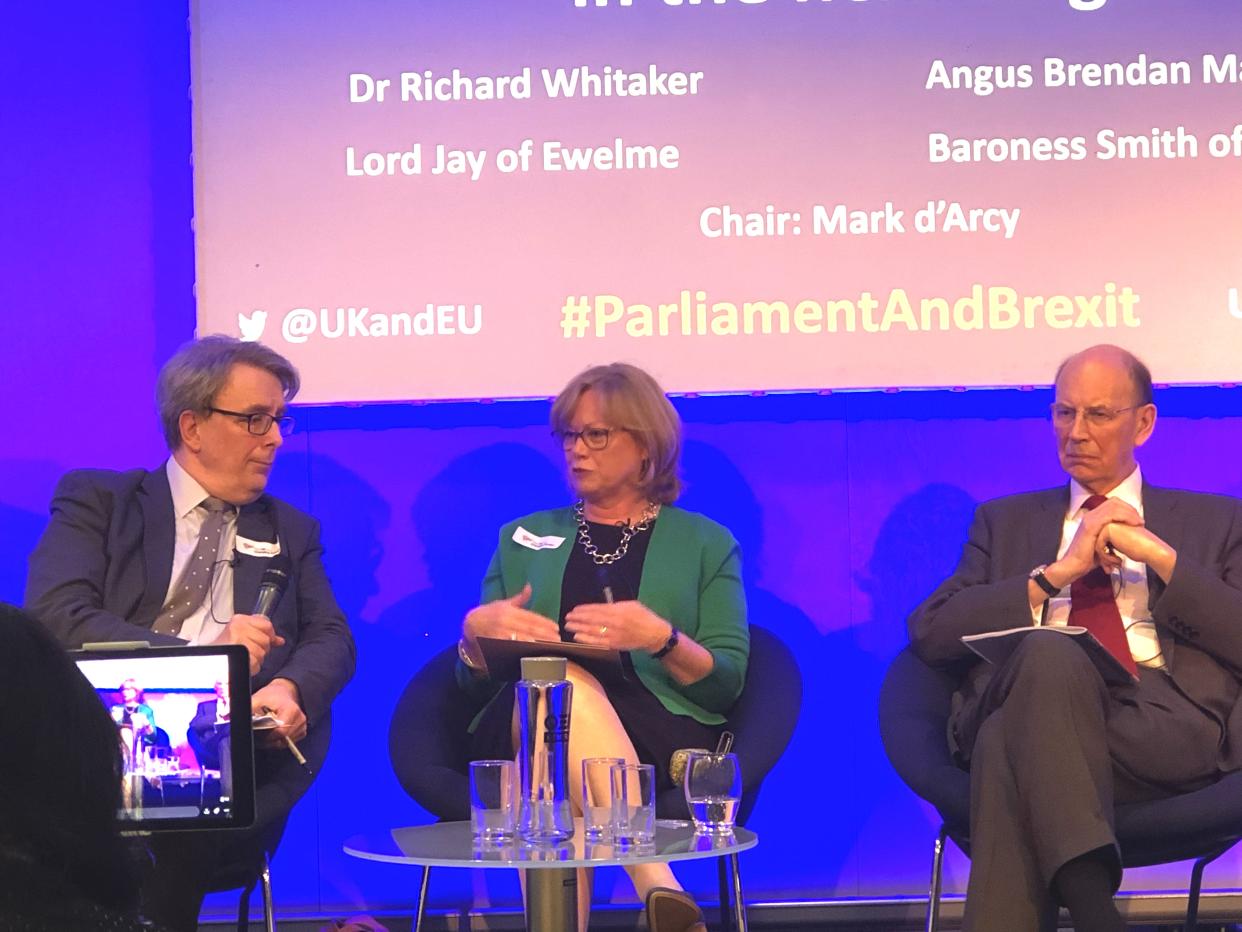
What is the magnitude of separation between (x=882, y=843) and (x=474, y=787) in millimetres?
2149

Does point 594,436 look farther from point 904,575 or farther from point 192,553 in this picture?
point 904,575

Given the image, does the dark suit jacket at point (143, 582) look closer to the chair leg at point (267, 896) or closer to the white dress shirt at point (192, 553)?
the white dress shirt at point (192, 553)

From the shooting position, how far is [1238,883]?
4.69 metres

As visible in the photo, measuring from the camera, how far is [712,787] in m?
3.08

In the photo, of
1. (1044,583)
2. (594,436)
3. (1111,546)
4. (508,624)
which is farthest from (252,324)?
(1111,546)

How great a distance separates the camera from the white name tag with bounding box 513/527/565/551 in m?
4.15

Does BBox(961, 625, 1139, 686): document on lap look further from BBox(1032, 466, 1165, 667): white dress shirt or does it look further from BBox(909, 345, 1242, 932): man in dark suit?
BBox(1032, 466, 1165, 667): white dress shirt

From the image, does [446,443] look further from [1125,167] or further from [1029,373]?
[1125,167]

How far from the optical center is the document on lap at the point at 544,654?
3.51m

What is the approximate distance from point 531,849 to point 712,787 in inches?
17.2

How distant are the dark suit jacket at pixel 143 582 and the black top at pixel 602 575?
56 cm

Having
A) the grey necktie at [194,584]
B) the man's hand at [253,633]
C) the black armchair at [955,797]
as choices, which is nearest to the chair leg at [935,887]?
the black armchair at [955,797]

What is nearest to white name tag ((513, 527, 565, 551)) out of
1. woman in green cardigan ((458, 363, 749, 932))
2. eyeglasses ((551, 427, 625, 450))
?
woman in green cardigan ((458, 363, 749, 932))

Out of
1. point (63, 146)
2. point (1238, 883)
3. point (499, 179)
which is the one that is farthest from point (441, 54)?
point (1238, 883)
